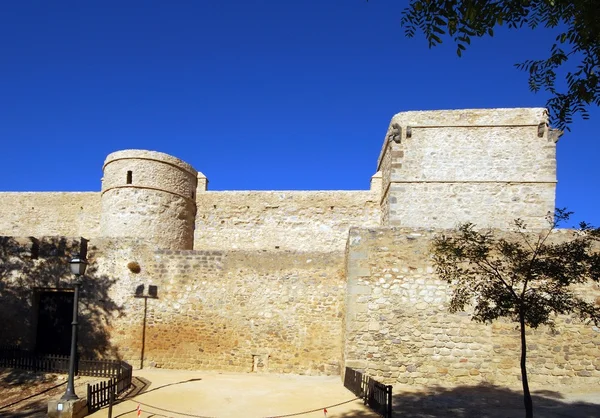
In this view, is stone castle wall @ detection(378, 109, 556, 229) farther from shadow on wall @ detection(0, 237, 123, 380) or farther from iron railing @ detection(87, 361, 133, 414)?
iron railing @ detection(87, 361, 133, 414)

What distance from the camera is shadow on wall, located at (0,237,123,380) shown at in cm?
1231

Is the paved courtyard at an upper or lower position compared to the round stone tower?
lower

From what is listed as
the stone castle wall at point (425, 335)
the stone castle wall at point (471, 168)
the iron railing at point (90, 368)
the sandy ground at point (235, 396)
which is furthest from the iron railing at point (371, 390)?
the stone castle wall at point (471, 168)

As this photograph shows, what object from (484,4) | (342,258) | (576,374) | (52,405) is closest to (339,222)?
(342,258)

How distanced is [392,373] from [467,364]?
147 centimetres

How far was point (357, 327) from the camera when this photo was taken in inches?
390

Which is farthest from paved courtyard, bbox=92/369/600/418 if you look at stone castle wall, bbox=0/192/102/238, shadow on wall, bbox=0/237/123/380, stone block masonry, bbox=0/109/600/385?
stone castle wall, bbox=0/192/102/238

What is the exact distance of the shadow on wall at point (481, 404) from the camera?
7566 mm

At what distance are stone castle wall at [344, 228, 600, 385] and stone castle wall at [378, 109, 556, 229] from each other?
556 cm

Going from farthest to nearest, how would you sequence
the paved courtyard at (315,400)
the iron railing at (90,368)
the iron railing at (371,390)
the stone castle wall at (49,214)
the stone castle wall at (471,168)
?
the stone castle wall at (49,214) < the stone castle wall at (471,168) < the iron railing at (90,368) < the paved courtyard at (315,400) < the iron railing at (371,390)

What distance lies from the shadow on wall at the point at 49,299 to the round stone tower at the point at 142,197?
412 cm

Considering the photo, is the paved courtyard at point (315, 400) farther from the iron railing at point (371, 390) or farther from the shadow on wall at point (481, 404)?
the iron railing at point (371, 390)

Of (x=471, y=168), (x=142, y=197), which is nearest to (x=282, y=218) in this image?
(x=142, y=197)

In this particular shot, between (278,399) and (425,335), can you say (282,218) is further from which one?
(278,399)
